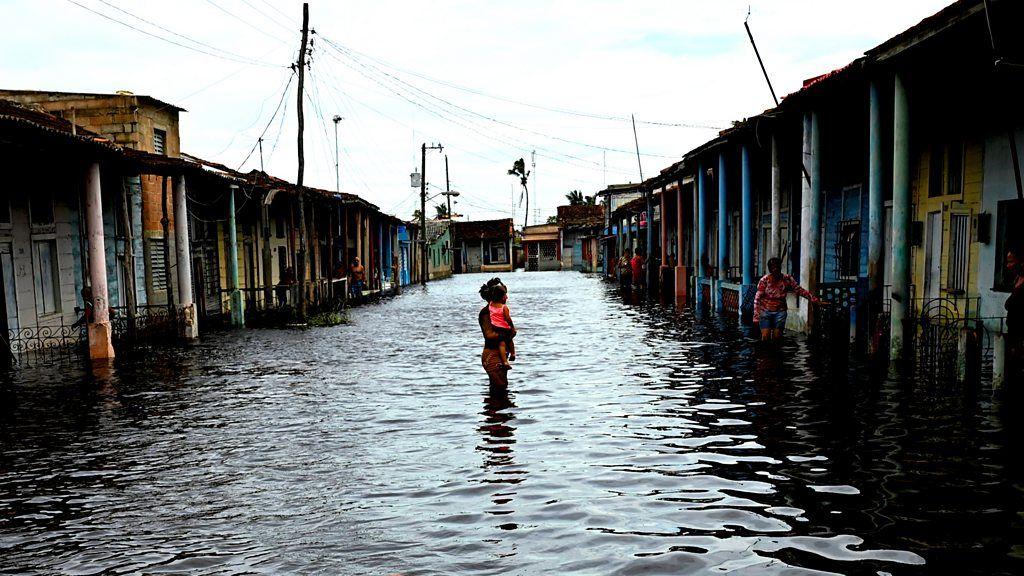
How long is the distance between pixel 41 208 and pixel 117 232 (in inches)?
133

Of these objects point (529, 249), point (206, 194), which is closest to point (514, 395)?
point (206, 194)

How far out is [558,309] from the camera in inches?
1038

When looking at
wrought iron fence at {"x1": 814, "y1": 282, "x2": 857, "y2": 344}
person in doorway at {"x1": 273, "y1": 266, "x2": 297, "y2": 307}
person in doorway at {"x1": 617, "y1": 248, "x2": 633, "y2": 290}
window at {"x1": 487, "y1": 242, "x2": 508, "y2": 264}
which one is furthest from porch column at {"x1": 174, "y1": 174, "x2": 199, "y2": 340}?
window at {"x1": 487, "y1": 242, "x2": 508, "y2": 264}

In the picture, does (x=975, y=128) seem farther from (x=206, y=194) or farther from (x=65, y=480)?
(x=206, y=194)

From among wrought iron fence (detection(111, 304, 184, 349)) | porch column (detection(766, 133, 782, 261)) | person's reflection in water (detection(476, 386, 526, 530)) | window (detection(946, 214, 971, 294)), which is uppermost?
porch column (detection(766, 133, 782, 261))

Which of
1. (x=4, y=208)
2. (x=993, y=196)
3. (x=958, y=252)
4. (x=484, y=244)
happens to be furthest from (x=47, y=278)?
(x=484, y=244)

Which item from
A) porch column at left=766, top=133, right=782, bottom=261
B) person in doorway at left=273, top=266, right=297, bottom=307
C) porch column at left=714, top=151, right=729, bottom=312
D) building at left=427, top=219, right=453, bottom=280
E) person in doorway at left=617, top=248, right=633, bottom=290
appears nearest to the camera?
porch column at left=766, top=133, right=782, bottom=261

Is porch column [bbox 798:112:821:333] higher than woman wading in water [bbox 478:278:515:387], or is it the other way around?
porch column [bbox 798:112:821:333]

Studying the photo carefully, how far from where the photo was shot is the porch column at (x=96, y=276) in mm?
15484

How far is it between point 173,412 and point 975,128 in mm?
12896

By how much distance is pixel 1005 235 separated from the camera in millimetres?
12258

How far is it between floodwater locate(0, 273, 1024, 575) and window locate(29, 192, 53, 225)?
5.97m

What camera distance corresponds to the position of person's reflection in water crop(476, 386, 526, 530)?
621cm

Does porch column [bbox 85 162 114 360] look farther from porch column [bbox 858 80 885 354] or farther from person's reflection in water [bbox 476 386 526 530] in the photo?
→ porch column [bbox 858 80 885 354]
